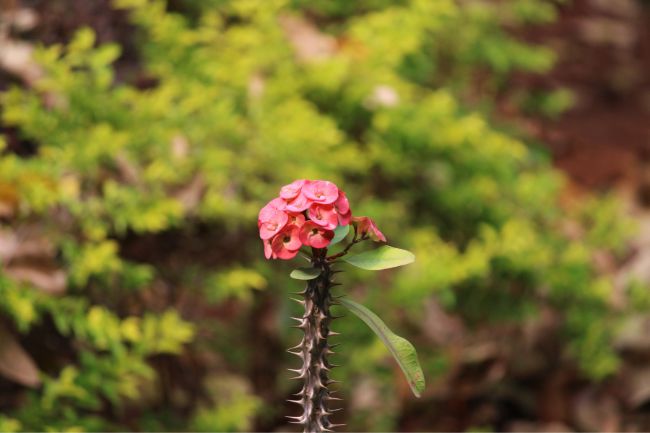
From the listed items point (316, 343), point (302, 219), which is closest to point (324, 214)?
point (302, 219)

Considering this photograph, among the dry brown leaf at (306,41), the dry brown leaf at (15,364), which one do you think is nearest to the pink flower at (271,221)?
the dry brown leaf at (15,364)

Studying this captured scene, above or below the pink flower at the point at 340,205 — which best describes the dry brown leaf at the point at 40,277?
below

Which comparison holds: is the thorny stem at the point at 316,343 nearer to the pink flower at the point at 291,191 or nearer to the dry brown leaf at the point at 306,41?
the pink flower at the point at 291,191

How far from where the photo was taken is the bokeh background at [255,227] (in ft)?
7.57

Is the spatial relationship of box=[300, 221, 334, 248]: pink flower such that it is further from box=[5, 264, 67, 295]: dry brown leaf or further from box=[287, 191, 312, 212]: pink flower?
box=[5, 264, 67, 295]: dry brown leaf

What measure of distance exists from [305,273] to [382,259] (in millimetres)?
114

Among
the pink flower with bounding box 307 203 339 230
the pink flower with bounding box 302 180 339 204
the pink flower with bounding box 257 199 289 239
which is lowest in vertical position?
the pink flower with bounding box 257 199 289 239

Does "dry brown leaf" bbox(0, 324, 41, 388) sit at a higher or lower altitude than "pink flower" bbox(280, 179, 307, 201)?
lower

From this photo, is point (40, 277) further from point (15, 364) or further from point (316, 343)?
point (316, 343)

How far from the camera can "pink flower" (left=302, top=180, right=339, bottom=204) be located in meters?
1.18

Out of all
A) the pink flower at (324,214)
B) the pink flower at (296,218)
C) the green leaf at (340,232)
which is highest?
the pink flower at (324,214)

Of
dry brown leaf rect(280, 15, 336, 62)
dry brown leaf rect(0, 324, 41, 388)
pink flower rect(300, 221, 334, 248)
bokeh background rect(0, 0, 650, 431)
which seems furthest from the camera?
dry brown leaf rect(280, 15, 336, 62)

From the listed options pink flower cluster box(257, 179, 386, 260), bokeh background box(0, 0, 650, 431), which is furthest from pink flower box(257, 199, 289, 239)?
bokeh background box(0, 0, 650, 431)

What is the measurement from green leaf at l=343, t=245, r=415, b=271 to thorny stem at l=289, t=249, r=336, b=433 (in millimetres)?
42
